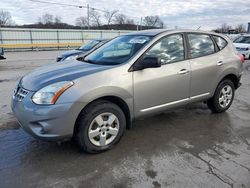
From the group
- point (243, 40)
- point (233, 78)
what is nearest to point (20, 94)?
point (233, 78)

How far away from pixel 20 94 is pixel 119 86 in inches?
52.9

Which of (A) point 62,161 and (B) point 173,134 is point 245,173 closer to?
(B) point 173,134

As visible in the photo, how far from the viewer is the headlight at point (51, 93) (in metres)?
2.80

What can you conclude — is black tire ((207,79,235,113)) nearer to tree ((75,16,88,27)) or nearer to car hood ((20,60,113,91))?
car hood ((20,60,113,91))

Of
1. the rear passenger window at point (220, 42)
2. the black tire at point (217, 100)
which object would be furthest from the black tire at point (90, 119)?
the rear passenger window at point (220, 42)

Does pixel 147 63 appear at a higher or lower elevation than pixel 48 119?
higher

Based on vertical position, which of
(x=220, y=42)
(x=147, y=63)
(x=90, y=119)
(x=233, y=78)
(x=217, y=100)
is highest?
(x=220, y=42)

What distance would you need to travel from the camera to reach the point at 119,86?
3174 mm

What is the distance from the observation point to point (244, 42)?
15.3 m

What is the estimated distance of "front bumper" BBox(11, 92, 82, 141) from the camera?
9.11ft

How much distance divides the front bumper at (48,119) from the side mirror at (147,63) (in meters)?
1.06

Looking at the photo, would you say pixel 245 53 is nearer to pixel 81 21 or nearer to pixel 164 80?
pixel 164 80

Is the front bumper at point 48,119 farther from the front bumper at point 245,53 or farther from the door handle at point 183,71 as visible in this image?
the front bumper at point 245,53

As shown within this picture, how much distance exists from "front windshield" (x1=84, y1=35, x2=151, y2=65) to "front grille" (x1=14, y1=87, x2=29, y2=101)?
1194 millimetres
